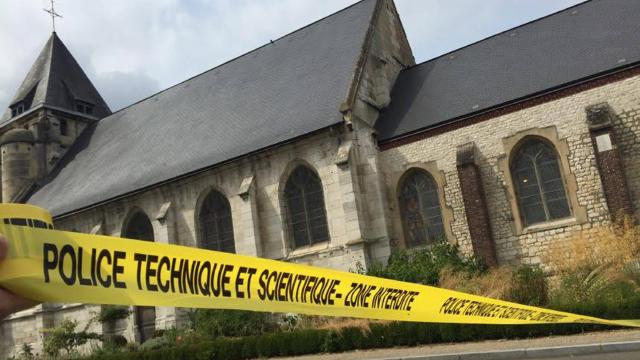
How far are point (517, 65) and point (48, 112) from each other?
24651mm

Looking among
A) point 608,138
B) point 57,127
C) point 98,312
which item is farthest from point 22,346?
point 608,138

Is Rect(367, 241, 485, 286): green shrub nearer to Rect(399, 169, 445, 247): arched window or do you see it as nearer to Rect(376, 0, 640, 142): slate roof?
Rect(399, 169, 445, 247): arched window

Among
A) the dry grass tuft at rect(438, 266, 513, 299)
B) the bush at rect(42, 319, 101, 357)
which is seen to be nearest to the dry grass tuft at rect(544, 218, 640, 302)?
the dry grass tuft at rect(438, 266, 513, 299)

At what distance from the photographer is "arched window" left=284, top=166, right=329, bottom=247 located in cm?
1681

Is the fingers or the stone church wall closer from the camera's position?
the fingers

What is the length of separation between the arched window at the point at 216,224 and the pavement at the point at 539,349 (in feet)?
30.0

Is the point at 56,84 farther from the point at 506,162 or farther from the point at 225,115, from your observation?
the point at 506,162

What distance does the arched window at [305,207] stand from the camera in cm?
1681

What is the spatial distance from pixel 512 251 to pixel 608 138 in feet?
12.1

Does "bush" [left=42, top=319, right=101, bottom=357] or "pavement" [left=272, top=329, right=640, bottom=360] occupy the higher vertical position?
"bush" [left=42, top=319, right=101, bottom=357]

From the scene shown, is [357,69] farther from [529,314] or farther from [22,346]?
[22,346]

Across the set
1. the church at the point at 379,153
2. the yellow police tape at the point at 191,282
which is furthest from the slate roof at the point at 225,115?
the yellow police tape at the point at 191,282

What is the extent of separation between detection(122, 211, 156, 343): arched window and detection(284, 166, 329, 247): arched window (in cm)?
639

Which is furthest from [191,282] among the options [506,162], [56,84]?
[56,84]
